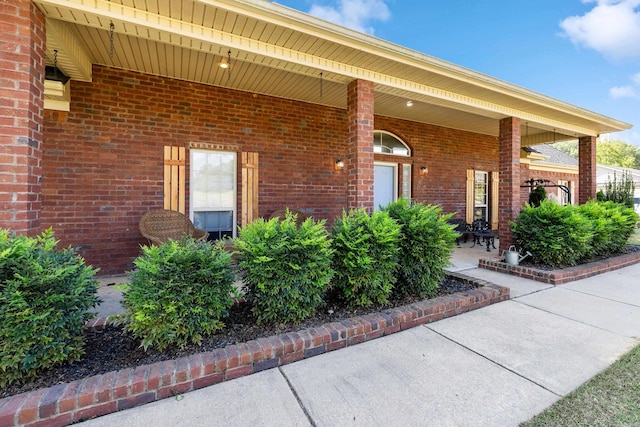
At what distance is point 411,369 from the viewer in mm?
2275

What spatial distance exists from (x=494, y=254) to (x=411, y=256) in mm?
4231

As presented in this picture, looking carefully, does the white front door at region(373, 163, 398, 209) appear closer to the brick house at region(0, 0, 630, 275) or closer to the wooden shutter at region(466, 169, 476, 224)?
the brick house at region(0, 0, 630, 275)

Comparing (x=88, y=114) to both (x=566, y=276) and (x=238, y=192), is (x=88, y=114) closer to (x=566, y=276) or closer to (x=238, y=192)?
(x=238, y=192)

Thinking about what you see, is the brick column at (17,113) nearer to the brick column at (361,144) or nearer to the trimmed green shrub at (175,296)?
the trimmed green shrub at (175,296)

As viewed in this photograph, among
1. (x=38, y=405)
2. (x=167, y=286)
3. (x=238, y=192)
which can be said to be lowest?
(x=38, y=405)

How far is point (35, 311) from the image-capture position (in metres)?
1.86

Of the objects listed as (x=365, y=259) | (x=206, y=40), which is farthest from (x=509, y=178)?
(x=206, y=40)

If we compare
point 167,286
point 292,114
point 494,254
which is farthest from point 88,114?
point 494,254

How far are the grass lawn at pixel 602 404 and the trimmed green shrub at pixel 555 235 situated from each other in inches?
117

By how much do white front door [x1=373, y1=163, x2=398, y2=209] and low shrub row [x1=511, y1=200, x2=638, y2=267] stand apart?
2.98 metres

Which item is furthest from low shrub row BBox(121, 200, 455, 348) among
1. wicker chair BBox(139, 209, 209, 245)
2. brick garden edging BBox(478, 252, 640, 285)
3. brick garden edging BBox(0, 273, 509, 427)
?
wicker chair BBox(139, 209, 209, 245)

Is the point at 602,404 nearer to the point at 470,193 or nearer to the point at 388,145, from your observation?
the point at 388,145

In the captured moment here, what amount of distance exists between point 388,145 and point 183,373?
6658 mm

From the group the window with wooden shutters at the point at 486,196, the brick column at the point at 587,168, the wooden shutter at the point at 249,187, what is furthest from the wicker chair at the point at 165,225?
the brick column at the point at 587,168
